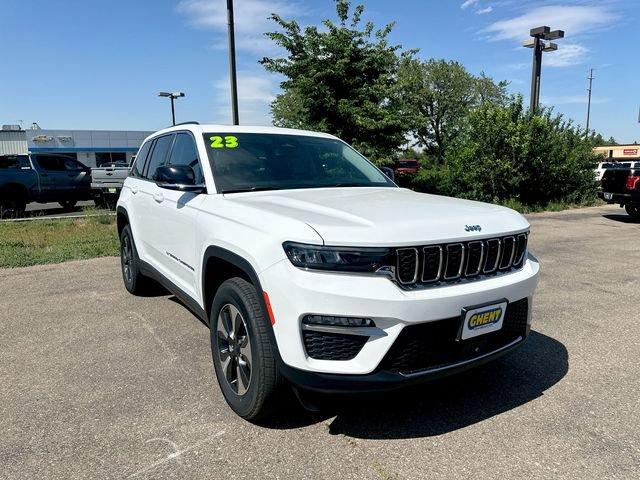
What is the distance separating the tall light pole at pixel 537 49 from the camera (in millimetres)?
15969

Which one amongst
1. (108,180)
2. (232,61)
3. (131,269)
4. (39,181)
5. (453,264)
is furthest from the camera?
(39,181)

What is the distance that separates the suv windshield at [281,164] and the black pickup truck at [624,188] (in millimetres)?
10302

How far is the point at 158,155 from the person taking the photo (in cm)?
511

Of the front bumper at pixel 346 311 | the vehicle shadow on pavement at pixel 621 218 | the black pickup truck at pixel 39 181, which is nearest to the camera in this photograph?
the front bumper at pixel 346 311

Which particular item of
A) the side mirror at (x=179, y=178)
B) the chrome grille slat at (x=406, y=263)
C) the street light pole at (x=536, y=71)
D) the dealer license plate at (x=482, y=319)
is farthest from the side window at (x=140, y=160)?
the street light pole at (x=536, y=71)

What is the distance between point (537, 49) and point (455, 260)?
16225 mm

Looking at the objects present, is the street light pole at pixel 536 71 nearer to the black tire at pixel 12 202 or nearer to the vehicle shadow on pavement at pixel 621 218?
the vehicle shadow on pavement at pixel 621 218

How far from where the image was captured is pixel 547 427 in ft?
9.55

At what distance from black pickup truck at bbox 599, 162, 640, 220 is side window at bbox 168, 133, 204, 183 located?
11.6 meters

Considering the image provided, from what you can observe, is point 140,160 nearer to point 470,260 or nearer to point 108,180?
point 470,260

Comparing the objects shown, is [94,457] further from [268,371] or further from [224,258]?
[224,258]

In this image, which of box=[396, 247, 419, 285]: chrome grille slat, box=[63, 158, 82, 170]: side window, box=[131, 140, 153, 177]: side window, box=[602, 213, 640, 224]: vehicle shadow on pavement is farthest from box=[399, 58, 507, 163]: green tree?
box=[396, 247, 419, 285]: chrome grille slat

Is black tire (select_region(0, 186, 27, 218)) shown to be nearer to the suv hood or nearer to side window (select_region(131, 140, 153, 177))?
side window (select_region(131, 140, 153, 177))

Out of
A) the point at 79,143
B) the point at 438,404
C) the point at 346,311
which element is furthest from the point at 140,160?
the point at 79,143
